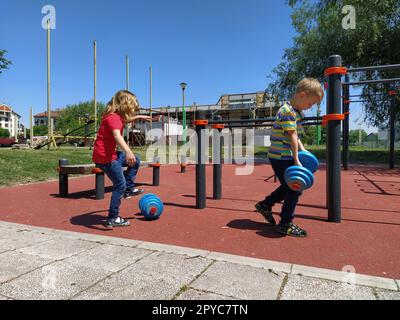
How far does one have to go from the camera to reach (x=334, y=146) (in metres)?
4.05

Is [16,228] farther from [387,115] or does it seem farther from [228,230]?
[387,115]

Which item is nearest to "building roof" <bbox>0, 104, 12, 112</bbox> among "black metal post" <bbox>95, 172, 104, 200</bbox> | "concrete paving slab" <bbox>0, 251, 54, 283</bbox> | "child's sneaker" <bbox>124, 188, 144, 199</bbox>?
"child's sneaker" <bbox>124, 188, 144, 199</bbox>

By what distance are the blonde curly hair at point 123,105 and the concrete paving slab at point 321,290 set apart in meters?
2.65

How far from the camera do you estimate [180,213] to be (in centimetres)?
468

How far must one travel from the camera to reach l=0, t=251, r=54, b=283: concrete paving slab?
8.15 feet

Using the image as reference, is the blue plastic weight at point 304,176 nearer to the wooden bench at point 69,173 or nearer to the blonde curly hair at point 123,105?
the blonde curly hair at point 123,105

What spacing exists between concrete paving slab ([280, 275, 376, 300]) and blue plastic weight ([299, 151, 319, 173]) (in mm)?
1459

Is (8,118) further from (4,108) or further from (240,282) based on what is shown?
(240,282)

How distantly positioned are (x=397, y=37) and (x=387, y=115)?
14.4 feet

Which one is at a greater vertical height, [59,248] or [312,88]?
[312,88]

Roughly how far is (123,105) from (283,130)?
1.89m

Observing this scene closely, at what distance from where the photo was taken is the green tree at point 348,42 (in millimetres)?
13828

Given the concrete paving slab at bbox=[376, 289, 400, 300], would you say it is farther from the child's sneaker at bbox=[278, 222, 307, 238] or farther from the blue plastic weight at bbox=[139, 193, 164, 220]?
the blue plastic weight at bbox=[139, 193, 164, 220]

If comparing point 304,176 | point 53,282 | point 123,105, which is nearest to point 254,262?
point 304,176
